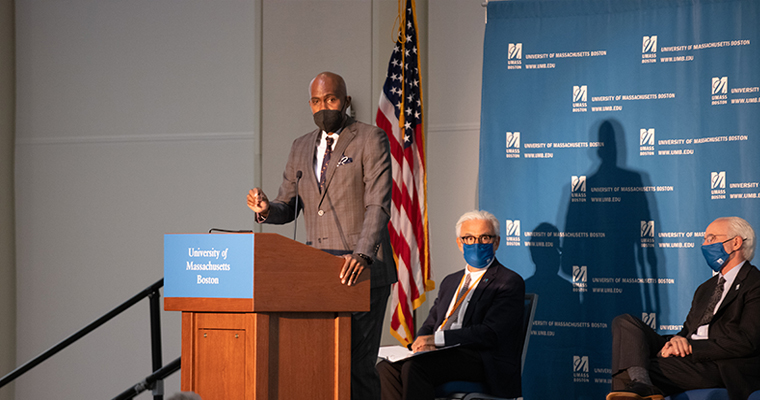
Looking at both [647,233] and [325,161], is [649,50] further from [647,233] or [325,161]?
[325,161]

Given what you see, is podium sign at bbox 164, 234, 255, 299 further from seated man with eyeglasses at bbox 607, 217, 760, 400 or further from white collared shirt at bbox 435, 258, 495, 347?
seated man with eyeglasses at bbox 607, 217, 760, 400

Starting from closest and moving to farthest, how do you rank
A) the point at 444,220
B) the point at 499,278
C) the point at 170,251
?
the point at 170,251, the point at 499,278, the point at 444,220

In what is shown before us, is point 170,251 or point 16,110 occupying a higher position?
point 16,110

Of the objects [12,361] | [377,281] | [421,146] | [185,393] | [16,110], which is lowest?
[12,361]

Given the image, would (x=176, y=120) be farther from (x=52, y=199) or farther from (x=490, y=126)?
(x=490, y=126)

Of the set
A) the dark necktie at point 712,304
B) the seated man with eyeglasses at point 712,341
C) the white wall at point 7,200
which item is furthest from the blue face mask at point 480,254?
the white wall at point 7,200

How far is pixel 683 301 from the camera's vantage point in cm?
407

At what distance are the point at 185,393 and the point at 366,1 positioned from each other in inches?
150

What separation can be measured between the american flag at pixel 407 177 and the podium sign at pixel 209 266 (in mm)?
2469

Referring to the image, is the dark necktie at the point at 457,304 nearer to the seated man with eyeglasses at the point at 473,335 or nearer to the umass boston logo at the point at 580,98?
the seated man with eyeglasses at the point at 473,335

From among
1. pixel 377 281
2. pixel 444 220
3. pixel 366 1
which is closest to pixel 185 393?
pixel 377 281

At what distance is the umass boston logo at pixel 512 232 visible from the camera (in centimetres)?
440

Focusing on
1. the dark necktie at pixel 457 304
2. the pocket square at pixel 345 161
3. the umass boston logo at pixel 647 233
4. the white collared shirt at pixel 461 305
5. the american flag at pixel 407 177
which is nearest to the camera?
the pocket square at pixel 345 161

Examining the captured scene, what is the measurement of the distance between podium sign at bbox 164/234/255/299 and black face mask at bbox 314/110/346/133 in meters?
0.73
